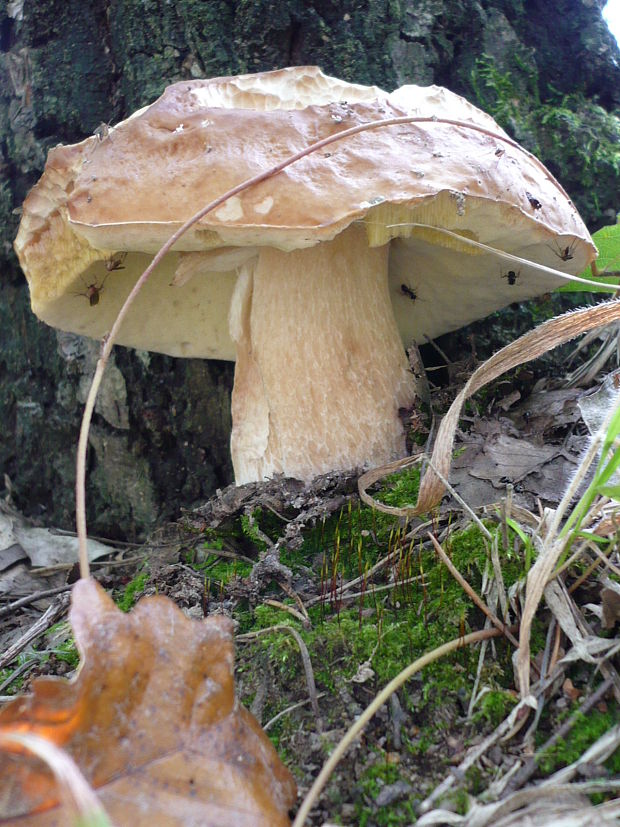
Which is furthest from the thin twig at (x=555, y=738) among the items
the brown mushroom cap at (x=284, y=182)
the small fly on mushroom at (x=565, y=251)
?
the small fly on mushroom at (x=565, y=251)

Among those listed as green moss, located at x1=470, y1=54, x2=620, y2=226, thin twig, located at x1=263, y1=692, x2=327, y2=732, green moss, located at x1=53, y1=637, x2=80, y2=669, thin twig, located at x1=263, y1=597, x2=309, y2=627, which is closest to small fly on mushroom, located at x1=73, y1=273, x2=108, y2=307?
green moss, located at x1=53, y1=637, x2=80, y2=669

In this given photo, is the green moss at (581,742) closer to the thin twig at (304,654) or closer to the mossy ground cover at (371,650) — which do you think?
the mossy ground cover at (371,650)

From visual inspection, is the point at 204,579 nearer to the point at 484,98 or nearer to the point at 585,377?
the point at 585,377

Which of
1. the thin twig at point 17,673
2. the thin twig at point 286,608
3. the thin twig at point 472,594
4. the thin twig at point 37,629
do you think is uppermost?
the thin twig at point 472,594

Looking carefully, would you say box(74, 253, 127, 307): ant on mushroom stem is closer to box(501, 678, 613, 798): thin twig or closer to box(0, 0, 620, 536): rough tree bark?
box(0, 0, 620, 536): rough tree bark

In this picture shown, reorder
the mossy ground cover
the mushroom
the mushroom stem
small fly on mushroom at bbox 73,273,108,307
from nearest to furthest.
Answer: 1. the mossy ground cover
2. the mushroom
3. the mushroom stem
4. small fly on mushroom at bbox 73,273,108,307

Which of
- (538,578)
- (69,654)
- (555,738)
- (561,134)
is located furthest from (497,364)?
(561,134)

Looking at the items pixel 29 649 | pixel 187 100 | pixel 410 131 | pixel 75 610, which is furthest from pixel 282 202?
pixel 29 649
